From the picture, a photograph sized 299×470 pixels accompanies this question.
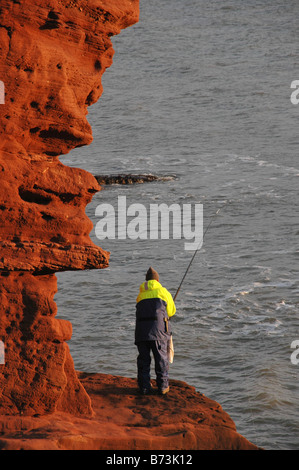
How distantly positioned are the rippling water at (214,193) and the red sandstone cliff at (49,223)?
2793 mm

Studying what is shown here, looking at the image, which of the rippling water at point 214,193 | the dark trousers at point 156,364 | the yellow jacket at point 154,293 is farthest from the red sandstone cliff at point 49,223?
the rippling water at point 214,193

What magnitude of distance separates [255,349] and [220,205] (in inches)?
352

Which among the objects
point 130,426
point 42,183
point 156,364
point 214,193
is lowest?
point 130,426

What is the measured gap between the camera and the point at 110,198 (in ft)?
77.3

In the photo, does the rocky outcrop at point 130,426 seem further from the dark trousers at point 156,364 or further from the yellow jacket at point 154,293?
the yellow jacket at point 154,293

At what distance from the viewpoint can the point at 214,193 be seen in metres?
23.8

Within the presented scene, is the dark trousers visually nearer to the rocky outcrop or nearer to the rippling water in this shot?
the rocky outcrop

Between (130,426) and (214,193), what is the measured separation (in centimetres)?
1605

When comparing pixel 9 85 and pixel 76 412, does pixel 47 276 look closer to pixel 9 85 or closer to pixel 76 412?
pixel 76 412

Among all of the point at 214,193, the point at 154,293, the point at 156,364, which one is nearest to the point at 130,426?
the point at 156,364

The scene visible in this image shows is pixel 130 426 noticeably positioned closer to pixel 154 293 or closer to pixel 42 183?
pixel 154 293

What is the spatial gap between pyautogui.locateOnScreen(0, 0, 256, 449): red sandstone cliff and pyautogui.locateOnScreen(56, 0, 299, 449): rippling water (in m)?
2.79

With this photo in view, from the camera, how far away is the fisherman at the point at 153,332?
9.35 metres
